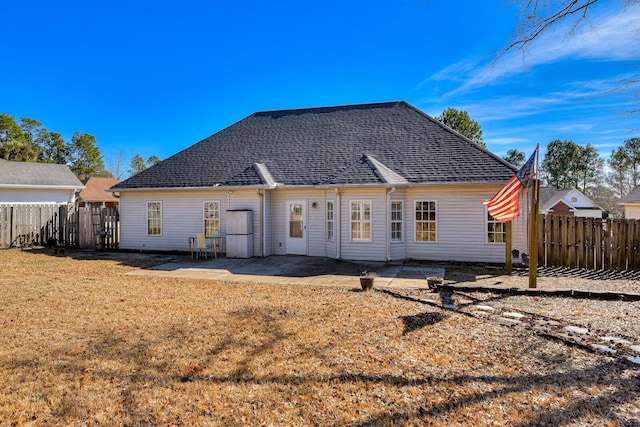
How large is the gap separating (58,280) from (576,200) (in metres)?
46.4

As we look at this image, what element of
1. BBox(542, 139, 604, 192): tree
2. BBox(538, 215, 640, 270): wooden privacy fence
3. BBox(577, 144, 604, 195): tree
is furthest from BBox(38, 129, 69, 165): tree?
BBox(577, 144, 604, 195): tree

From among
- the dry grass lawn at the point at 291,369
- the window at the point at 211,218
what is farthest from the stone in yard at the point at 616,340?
the window at the point at 211,218

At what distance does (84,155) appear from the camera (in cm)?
5416

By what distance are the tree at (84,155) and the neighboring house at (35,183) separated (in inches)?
1186

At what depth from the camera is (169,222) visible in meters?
15.4

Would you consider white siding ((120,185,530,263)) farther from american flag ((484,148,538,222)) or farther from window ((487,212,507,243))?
american flag ((484,148,538,222))

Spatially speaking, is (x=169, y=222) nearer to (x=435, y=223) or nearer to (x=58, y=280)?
(x=58, y=280)

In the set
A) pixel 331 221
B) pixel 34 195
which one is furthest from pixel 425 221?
pixel 34 195

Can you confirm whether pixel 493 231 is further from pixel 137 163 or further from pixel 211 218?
pixel 137 163

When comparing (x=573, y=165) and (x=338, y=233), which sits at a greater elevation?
(x=573, y=165)

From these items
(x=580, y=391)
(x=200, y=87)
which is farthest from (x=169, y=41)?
(x=580, y=391)

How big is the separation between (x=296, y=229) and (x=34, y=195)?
879 inches

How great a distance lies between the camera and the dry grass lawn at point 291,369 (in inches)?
133

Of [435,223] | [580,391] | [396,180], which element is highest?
[396,180]
